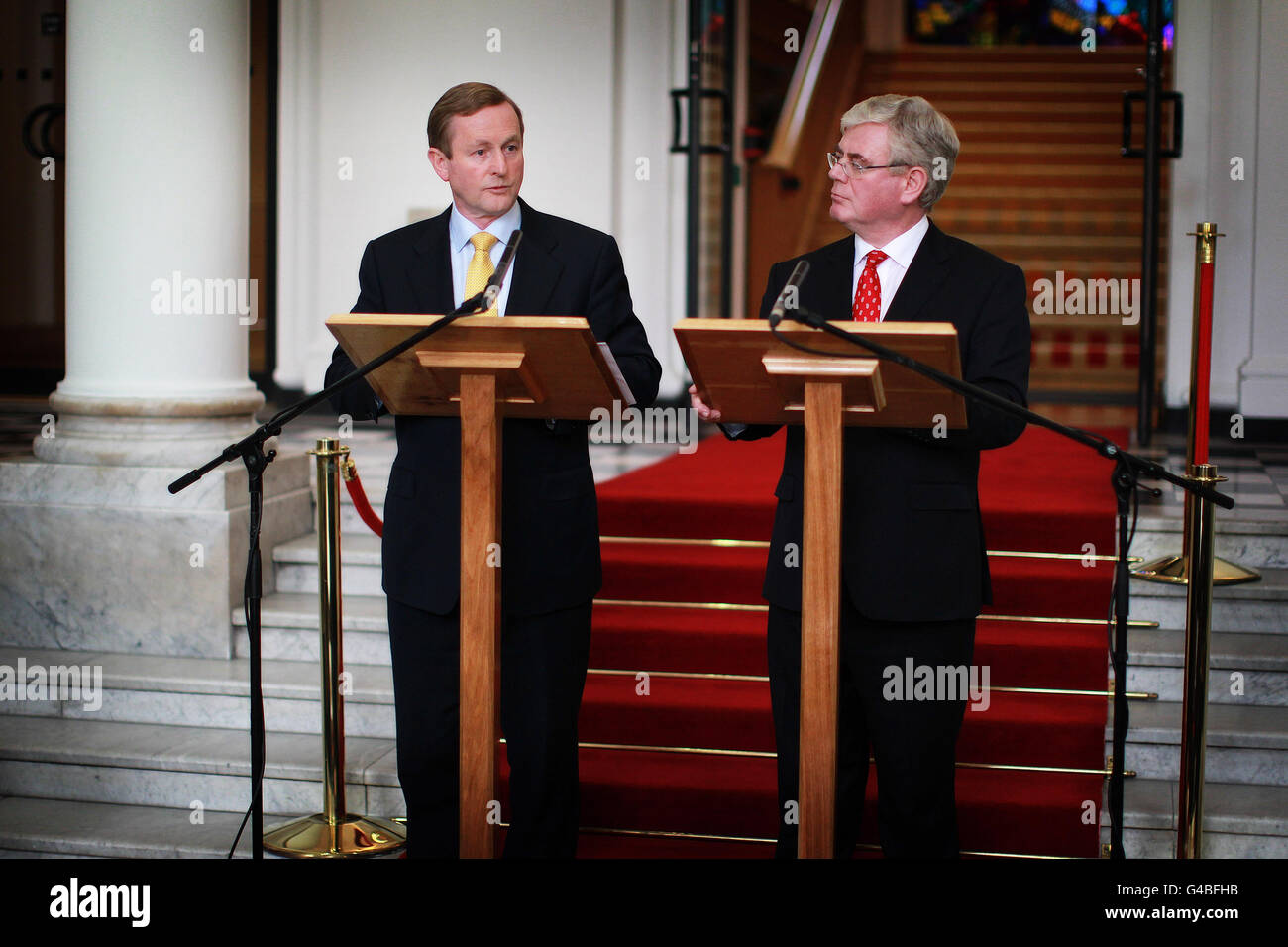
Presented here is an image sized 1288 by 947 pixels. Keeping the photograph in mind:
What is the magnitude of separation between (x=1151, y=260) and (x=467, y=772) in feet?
14.8

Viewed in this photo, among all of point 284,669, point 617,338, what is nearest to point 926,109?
point 617,338

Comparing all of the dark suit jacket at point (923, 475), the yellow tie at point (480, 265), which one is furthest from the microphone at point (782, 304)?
the yellow tie at point (480, 265)

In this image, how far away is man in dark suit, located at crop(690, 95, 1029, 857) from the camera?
2717 mm

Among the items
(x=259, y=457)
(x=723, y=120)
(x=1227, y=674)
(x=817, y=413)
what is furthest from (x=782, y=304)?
(x=723, y=120)

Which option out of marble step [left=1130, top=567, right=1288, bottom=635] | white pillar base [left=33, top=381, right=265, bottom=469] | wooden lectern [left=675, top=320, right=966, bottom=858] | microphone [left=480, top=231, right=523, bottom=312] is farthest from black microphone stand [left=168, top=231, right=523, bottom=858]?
marble step [left=1130, top=567, right=1288, bottom=635]

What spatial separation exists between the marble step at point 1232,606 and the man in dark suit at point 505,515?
7.11ft

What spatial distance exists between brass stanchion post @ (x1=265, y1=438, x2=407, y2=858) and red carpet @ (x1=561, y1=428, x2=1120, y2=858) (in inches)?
23.5

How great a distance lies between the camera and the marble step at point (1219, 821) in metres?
3.57

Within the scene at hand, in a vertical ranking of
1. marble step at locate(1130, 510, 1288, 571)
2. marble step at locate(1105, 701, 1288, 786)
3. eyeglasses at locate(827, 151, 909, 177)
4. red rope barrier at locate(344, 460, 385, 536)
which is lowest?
marble step at locate(1105, 701, 1288, 786)

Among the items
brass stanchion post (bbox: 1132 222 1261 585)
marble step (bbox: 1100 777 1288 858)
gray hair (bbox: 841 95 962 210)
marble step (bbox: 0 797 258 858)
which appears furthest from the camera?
brass stanchion post (bbox: 1132 222 1261 585)

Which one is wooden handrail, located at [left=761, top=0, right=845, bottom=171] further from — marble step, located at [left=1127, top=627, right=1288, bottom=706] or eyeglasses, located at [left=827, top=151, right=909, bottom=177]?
eyeglasses, located at [left=827, top=151, right=909, bottom=177]

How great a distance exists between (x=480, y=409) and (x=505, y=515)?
0.42 metres

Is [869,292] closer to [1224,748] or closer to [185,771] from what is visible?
[1224,748]

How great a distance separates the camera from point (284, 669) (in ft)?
14.9
